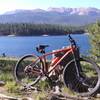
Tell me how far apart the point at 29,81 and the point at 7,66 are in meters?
5.38

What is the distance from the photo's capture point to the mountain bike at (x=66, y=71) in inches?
269

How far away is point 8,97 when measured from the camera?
627 centimetres

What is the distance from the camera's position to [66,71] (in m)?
Result: 6.96

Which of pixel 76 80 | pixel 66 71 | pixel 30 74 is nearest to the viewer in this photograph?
pixel 66 71

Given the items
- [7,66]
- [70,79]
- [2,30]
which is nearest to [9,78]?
[70,79]

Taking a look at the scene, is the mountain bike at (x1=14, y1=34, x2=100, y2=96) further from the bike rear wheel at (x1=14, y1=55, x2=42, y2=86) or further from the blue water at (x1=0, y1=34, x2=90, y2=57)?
the blue water at (x1=0, y1=34, x2=90, y2=57)

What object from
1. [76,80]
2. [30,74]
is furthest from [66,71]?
[30,74]

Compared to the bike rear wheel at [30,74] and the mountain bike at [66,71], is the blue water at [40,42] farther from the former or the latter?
the mountain bike at [66,71]

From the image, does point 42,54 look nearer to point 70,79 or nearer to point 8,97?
point 70,79

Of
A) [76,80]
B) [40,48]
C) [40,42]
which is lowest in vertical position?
[40,42]

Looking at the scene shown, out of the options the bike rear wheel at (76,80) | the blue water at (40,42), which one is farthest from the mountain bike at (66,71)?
the blue water at (40,42)

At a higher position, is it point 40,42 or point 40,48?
point 40,48

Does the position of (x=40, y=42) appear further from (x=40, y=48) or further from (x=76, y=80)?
(x=76, y=80)

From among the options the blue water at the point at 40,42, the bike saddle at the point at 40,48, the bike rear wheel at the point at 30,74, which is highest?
the bike saddle at the point at 40,48
